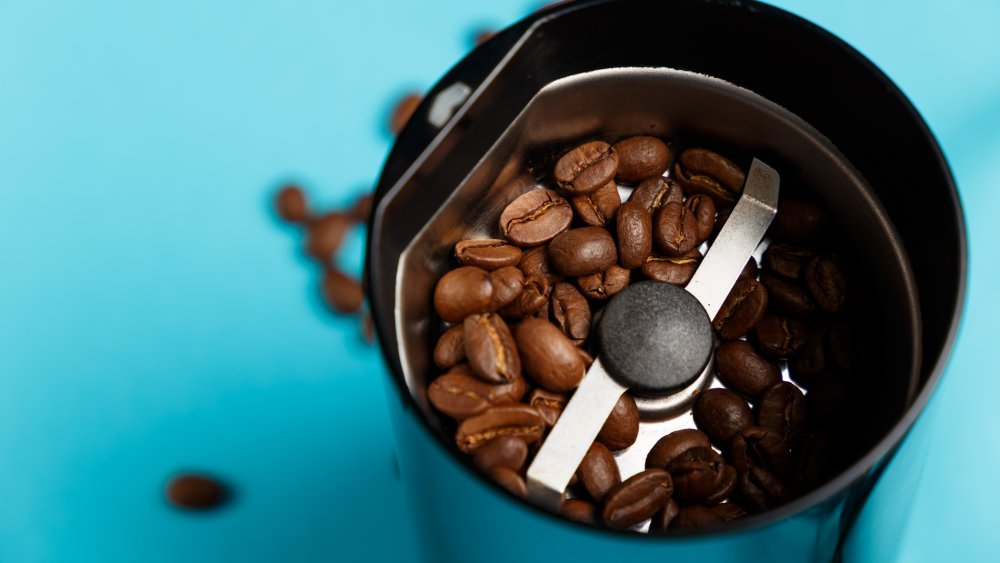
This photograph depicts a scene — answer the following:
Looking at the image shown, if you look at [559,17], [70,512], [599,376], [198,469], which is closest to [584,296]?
[599,376]

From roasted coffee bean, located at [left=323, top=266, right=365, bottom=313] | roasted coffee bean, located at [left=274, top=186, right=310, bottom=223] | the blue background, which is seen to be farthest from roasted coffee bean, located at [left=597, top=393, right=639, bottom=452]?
roasted coffee bean, located at [left=274, top=186, right=310, bottom=223]

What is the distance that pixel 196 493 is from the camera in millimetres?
1521

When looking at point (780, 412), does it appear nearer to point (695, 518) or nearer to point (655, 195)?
point (695, 518)

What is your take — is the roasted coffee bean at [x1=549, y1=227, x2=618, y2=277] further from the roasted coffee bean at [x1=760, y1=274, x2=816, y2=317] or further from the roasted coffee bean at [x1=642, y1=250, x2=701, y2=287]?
the roasted coffee bean at [x1=760, y1=274, x2=816, y2=317]

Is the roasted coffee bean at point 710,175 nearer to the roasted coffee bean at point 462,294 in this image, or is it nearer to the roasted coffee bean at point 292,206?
the roasted coffee bean at point 462,294

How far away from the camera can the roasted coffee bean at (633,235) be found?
1.03 meters

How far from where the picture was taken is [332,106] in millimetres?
→ 1799

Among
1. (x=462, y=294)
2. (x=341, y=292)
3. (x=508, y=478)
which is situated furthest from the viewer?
(x=341, y=292)

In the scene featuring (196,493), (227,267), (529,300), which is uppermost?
(529,300)

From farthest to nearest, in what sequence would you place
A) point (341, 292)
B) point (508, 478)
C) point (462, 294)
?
1. point (341, 292)
2. point (462, 294)
3. point (508, 478)

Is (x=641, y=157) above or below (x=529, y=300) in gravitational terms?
above

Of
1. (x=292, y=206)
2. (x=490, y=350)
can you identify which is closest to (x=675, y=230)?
(x=490, y=350)

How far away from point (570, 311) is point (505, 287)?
7cm

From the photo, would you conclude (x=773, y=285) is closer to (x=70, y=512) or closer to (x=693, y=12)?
(x=693, y=12)
